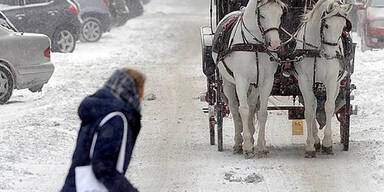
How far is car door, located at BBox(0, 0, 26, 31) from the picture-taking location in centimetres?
2412

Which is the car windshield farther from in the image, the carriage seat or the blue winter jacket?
the blue winter jacket

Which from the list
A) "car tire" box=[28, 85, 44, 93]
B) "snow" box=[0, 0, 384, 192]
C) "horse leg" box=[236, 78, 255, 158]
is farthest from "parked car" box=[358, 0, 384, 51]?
"horse leg" box=[236, 78, 255, 158]

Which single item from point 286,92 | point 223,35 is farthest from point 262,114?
point 223,35

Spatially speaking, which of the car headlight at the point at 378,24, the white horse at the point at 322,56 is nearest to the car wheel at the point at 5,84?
the white horse at the point at 322,56

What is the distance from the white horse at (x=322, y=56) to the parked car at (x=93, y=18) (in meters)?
19.7

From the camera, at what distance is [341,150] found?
12.2m

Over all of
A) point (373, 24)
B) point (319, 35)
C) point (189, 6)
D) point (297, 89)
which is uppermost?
point (319, 35)

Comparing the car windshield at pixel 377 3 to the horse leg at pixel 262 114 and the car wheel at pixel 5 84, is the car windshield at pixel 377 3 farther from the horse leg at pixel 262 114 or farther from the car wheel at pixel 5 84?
the horse leg at pixel 262 114

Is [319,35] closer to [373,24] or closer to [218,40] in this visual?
[218,40]

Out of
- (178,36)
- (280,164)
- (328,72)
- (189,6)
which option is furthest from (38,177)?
(189,6)

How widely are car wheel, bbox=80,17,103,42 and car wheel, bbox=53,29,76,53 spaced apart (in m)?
4.89

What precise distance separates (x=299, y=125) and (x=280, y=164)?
169 cm

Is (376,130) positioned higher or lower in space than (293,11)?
lower

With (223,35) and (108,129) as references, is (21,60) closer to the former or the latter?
(223,35)
